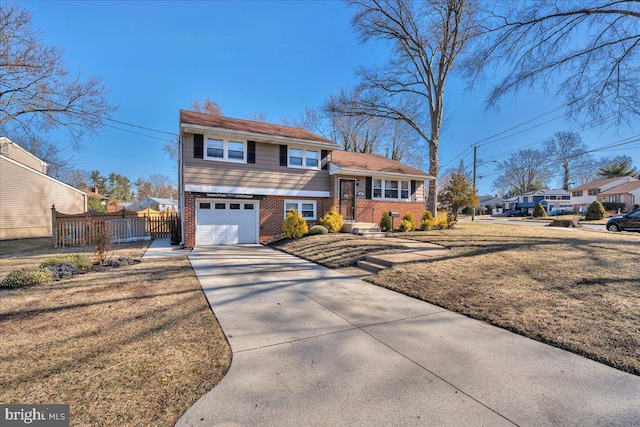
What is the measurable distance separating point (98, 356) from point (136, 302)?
1.95 m

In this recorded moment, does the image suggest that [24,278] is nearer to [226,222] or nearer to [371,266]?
[371,266]

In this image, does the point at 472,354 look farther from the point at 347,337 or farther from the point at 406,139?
the point at 406,139

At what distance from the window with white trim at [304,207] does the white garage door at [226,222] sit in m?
1.63

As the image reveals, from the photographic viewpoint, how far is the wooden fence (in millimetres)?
12523

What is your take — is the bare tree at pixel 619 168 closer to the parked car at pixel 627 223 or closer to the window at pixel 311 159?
the parked car at pixel 627 223

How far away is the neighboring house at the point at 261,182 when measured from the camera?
1263cm

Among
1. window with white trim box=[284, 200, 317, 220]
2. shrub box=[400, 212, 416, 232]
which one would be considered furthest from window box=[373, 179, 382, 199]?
window with white trim box=[284, 200, 317, 220]

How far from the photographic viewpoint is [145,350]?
3207mm

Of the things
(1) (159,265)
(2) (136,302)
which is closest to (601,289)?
(2) (136,302)

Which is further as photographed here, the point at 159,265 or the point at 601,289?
the point at 159,265

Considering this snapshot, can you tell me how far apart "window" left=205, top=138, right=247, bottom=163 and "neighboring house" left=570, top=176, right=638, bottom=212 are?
5657 cm

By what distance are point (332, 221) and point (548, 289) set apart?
9581 mm

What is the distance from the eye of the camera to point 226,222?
13.5 m

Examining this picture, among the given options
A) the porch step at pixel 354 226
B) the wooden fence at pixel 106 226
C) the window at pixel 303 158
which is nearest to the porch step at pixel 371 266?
the porch step at pixel 354 226
